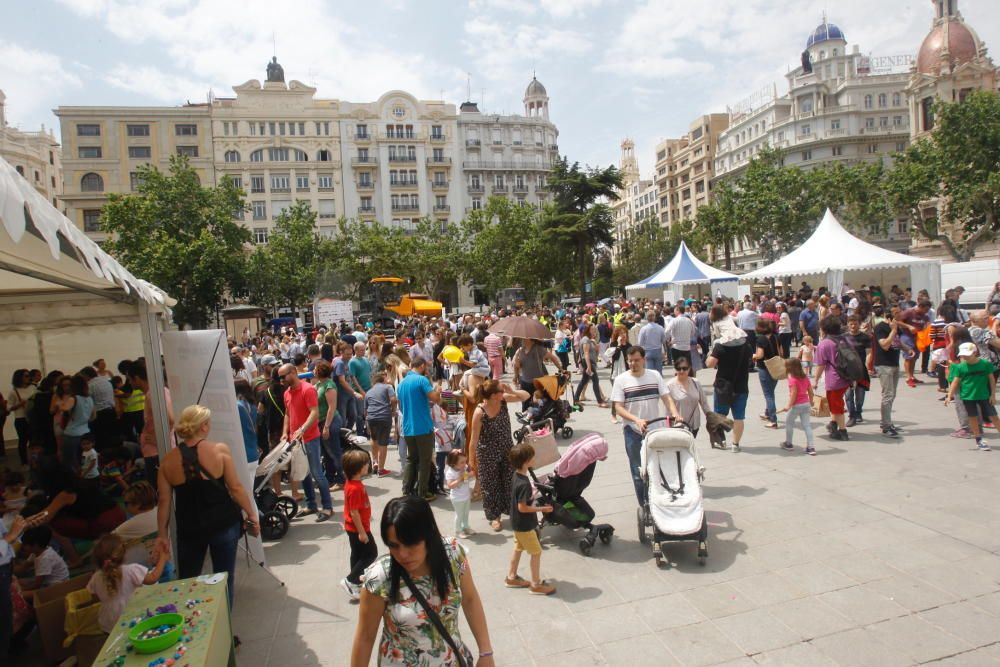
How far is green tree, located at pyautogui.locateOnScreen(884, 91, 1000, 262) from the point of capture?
28578mm

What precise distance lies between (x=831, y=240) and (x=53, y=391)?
18.5m

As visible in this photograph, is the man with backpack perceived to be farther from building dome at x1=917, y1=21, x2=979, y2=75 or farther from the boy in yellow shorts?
building dome at x1=917, y1=21, x2=979, y2=75

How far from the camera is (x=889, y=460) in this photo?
6.93 metres

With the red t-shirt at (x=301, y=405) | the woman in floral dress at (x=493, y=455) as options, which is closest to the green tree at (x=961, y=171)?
the woman in floral dress at (x=493, y=455)

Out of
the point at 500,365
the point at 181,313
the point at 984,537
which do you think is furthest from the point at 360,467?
the point at 181,313

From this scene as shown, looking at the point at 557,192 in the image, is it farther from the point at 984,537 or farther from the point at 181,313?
the point at 984,537

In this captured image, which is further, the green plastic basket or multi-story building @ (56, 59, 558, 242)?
multi-story building @ (56, 59, 558, 242)

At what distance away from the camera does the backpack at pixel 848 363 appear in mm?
7641

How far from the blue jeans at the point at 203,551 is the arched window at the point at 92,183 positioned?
61062 mm

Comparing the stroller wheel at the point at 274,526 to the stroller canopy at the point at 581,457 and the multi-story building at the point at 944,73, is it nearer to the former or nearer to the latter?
the stroller canopy at the point at 581,457

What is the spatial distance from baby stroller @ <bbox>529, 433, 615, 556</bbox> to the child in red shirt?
1513 mm

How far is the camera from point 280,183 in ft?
186

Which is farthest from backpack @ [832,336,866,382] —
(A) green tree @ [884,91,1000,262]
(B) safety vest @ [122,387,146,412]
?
(A) green tree @ [884,91,1000,262]

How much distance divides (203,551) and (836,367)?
7586mm
